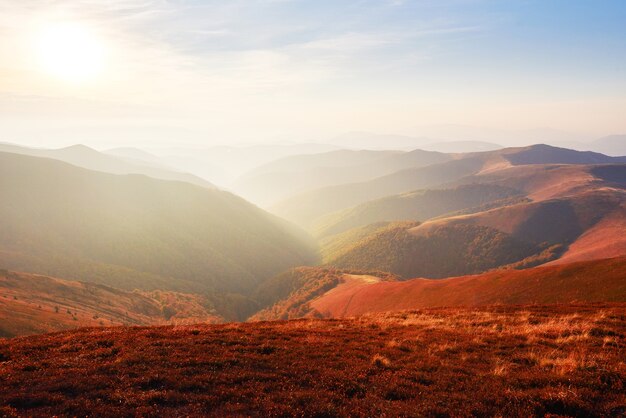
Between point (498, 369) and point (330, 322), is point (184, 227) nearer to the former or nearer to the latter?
point (330, 322)

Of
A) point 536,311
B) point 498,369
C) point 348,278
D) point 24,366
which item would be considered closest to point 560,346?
point 498,369

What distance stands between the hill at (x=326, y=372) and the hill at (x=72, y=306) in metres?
22.0

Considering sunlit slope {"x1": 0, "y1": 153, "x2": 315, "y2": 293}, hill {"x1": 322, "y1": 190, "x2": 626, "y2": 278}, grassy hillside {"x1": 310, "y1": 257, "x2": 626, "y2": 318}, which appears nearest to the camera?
grassy hillside {"x1": 310, "y1": 257, "x2": 626, "y2": 318}

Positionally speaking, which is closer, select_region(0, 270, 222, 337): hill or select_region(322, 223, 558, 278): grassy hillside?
select_region(0, 270, 222, 337): hill

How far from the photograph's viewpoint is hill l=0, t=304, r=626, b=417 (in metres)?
9.88

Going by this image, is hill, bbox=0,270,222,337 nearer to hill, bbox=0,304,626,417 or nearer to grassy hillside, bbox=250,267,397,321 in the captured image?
grassy hillside, bbox=250,267,397,321

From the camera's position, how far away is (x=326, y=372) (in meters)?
12.8

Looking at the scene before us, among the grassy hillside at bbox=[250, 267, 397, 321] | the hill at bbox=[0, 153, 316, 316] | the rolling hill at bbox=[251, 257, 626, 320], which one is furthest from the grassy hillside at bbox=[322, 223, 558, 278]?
the rolling hill at bbox=[251, 257, 626, 320]

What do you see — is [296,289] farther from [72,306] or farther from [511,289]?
[511,289]

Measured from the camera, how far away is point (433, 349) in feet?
51.3

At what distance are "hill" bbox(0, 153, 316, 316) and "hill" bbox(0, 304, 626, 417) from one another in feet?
293

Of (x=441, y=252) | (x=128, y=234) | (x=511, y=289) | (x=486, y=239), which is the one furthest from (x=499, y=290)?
(x=128, y=234)

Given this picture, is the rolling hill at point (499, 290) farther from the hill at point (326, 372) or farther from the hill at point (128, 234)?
the hill at point (128, 234)

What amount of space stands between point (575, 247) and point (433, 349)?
488 ft
